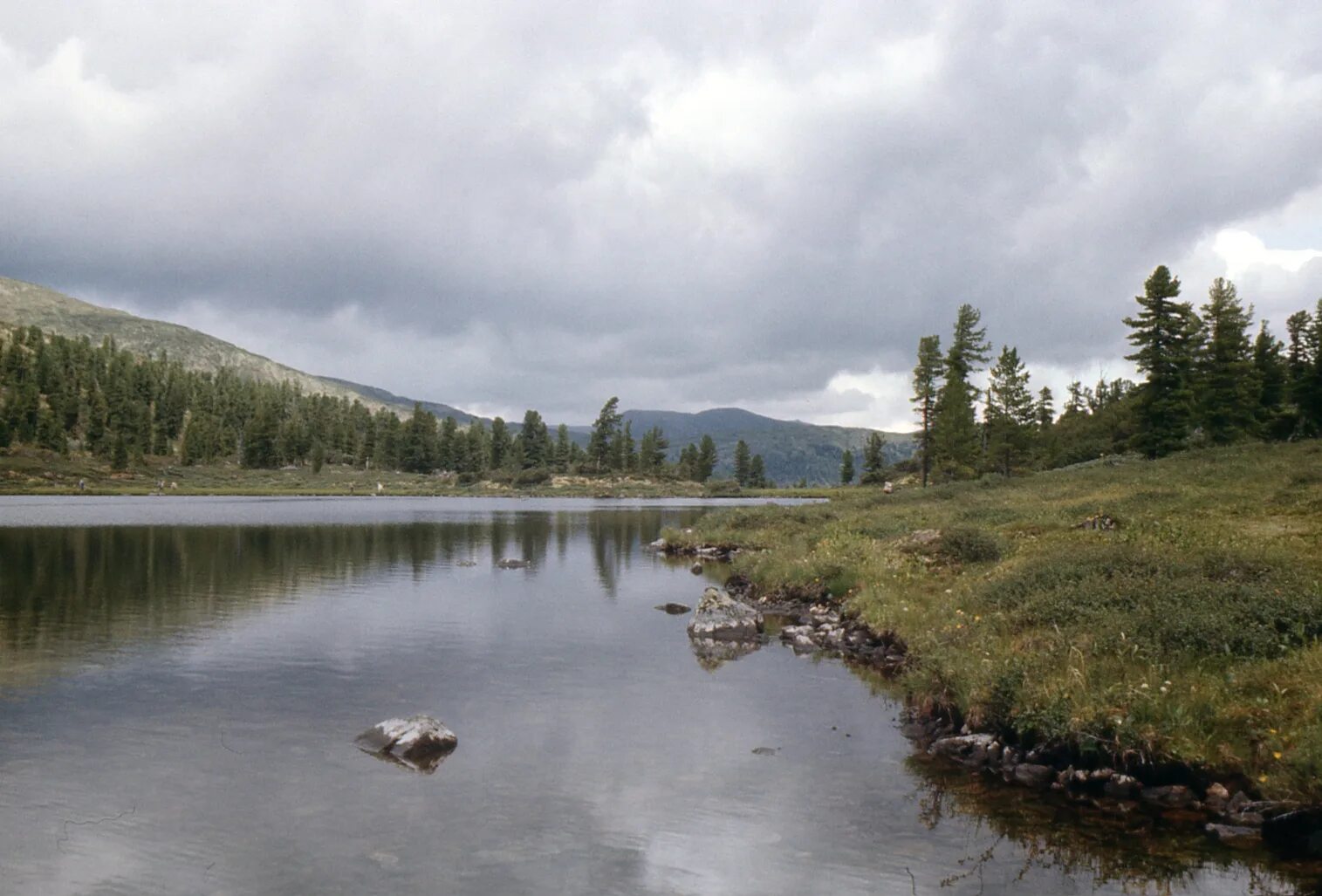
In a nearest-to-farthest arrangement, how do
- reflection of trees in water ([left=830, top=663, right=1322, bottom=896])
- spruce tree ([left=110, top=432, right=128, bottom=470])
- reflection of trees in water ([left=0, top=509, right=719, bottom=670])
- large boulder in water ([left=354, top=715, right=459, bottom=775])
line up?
reflection of trees in water ([left=830, top=663, right=1322, bottom=896]) → large boulder in water ([left=354, top=715, right=459, bottom=775]) → reflection of trees in water ([left=0, top=509, right=719, bottom=670]) → spruce tree ([left=110, top=432, right=128, bottom=470])

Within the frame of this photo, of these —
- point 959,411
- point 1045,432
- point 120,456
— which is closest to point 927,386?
point 959,411

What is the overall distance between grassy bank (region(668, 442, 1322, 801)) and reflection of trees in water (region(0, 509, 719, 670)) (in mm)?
19966

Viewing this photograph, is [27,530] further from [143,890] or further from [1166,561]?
[1166,561]

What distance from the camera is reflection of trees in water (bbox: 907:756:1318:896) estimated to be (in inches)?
448

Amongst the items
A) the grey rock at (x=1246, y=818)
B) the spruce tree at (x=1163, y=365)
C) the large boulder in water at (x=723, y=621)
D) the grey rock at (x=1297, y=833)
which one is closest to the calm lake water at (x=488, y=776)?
the grey rock at (x=1297, y=833)

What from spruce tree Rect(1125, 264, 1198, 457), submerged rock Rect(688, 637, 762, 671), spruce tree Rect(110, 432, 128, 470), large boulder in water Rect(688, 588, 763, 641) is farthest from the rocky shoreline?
spruce tree Rect(110, 432, 128, 470)

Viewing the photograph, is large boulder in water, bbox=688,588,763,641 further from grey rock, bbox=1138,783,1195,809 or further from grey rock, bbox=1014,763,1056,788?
grey rock, bbox=1138,783,1195,809

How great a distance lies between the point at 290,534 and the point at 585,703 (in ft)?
190

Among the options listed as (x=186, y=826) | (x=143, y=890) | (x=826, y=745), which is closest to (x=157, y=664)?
(x=186, y=826)

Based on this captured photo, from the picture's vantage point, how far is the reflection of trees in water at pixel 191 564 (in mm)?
29734

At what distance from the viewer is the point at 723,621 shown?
3017cm

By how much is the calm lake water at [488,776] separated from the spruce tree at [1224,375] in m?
73.2

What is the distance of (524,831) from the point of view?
12984 mm

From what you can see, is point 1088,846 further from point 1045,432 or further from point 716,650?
point 1045,432
